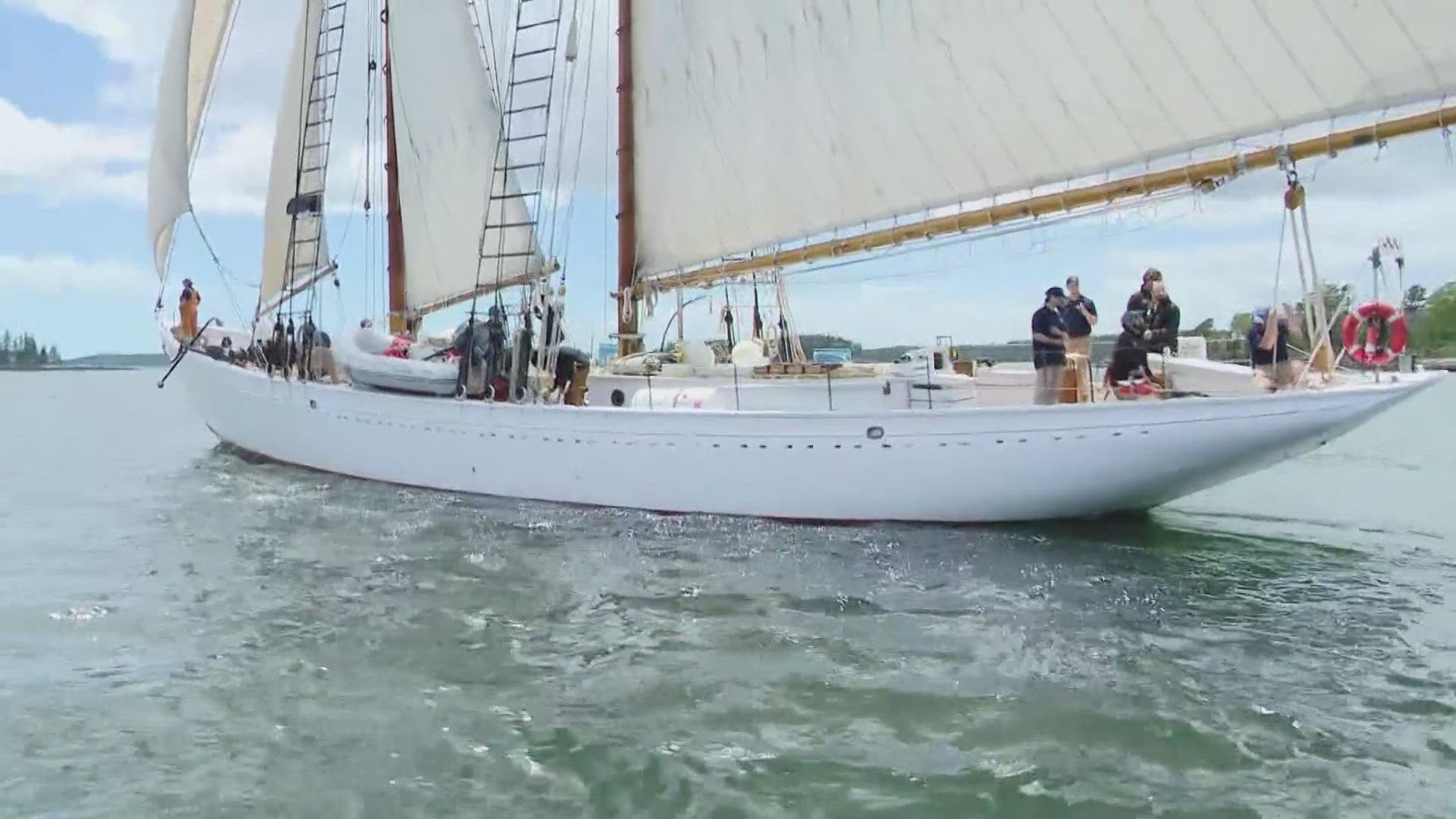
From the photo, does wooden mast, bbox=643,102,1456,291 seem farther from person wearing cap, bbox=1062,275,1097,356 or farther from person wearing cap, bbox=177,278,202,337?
person wearing cap, bbox=177,278,202,337

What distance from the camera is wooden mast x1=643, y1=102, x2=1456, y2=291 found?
31.3ft

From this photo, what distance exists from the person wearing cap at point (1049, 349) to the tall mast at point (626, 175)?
7099 mm

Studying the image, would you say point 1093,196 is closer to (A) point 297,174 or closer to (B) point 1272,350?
(B) point 1272,350

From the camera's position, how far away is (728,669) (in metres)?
6.87

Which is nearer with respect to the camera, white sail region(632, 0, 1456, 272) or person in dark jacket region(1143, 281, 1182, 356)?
white sail region(632, 0, 1456, 272)

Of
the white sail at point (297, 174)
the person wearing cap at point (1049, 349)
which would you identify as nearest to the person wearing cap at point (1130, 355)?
the person wearing cap at point (1049, 349)

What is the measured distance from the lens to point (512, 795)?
16.5 feet

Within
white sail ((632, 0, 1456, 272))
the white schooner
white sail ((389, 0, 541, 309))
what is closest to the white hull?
the white schooner

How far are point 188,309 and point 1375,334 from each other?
863 inches

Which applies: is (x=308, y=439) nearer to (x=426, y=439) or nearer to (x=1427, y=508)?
(x=426, y=439)

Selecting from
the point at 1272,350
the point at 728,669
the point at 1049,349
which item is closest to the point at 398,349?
the point at 1049,349

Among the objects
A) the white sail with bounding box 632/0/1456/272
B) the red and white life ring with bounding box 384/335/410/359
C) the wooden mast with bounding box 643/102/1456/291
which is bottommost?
the red and white life ring with bounding box 384/335/410/359

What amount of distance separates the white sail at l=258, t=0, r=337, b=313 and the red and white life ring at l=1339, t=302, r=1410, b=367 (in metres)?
17.2

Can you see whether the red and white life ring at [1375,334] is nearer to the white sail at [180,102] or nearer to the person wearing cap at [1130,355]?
the person wearing cap at [1130,355]
